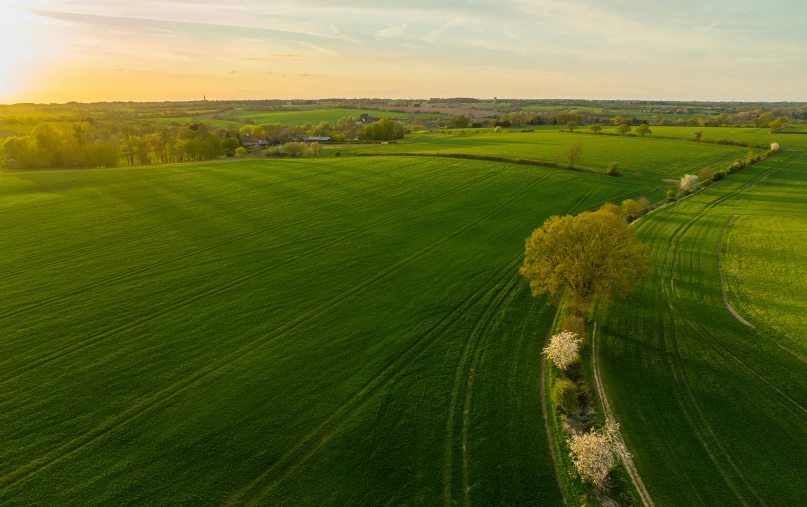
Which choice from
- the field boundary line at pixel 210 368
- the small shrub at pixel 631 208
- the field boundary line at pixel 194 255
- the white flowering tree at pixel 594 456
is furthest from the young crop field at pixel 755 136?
the white flowering tree at pixel 594 456

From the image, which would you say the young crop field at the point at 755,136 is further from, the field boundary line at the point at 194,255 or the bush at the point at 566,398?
the bush at the point at 566,398

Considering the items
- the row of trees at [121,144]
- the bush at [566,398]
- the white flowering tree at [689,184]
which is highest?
the row of trees at [121,144]

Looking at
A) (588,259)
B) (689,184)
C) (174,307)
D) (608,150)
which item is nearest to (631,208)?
(689,184)

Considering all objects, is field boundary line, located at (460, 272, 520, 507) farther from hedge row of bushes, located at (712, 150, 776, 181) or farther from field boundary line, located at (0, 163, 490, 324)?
hedge row of bushes, located at (712, 150, 776, 181)

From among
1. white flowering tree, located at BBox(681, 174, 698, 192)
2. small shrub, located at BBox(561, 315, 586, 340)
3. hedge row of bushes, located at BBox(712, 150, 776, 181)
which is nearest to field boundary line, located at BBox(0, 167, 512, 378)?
small shrub, located at BBox(561, 315, 586, 340)

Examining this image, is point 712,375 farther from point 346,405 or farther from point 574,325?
point 346,405
